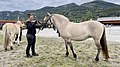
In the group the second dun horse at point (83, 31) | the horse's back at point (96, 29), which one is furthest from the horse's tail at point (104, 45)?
the horse's back at point (96, 29)

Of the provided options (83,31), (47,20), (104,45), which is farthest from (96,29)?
(47,20)

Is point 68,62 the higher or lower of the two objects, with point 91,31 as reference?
lower

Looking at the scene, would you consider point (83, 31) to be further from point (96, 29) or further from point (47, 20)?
point (47, 20)

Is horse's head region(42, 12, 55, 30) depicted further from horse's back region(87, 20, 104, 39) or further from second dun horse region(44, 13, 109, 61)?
horse's back region(87, 20, 104, 39)

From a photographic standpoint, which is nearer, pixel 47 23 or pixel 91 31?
pixel 91 31

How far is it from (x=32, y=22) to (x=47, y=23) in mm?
574

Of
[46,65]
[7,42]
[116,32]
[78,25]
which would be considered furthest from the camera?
[116,32]

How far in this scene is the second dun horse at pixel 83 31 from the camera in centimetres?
690

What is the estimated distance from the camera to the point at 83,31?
281 inches

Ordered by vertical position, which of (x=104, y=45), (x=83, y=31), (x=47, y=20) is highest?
(x=47, y=20)

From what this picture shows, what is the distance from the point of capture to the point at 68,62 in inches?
270

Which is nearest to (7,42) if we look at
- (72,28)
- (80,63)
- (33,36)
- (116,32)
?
(33,36)

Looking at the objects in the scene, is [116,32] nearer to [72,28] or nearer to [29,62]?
[72,28]

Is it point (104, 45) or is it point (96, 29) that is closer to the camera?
point (96, 29)
